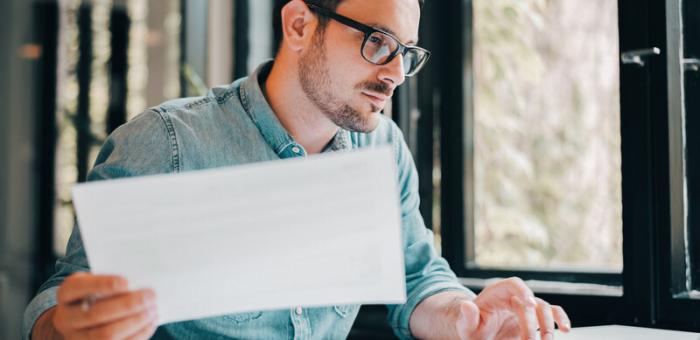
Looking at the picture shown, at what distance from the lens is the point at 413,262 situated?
→ 4.45 ft

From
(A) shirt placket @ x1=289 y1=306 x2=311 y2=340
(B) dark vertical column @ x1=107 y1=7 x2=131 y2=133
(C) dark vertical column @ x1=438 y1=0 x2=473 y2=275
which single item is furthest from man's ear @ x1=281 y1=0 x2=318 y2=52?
(B) dark vertical column @ x1=107 y1=7 x2=131 y2=133

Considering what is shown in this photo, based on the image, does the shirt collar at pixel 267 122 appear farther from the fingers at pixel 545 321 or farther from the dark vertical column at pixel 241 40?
the dark vertical column at pixel 241 40

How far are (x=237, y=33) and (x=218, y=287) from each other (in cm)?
183

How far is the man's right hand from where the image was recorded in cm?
75

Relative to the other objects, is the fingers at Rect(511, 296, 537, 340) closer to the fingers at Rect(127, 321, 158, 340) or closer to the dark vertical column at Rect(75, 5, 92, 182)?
the fingers at Rect(127, 321, 158, 340)

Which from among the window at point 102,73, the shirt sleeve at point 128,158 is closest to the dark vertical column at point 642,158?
the shirt sleeve at point 128,158

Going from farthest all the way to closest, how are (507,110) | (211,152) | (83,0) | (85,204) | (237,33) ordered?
1. (83,0)
2. (237,33)
3. (507,110)
4. (211,152)
5. (85,204)

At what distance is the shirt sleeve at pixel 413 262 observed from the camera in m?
1.29

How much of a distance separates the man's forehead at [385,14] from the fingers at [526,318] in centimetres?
49

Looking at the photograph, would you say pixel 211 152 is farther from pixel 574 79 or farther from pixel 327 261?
pixel 574 79

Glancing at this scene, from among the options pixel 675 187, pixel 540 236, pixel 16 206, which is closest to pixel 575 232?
pixel 540 236

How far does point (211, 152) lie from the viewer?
121 cm

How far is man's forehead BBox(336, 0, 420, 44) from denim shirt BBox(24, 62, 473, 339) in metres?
0.22

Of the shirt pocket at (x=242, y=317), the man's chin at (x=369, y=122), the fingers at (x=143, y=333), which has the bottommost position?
the shirt pocket at (x=242, y=317)
